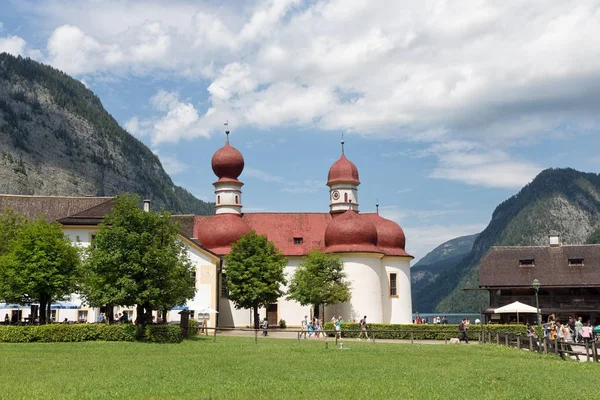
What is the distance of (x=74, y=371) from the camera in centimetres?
2211

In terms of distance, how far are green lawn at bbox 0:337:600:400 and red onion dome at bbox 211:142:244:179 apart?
123 feet

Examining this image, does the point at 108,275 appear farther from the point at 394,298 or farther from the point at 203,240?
the point at 394,298

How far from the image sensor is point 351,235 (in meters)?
61.2

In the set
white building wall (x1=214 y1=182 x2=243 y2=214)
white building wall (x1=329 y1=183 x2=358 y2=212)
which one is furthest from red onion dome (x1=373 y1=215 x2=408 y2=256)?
white building wall (x1=214 y1=182 x2=243 y2=214)

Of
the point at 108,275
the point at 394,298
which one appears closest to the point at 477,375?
the point at 108,275

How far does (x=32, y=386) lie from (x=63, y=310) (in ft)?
130

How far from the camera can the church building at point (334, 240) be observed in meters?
60.4

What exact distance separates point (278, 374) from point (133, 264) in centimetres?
1969

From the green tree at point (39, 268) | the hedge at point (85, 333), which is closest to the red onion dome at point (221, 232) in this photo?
the green tree at point (39, 268)

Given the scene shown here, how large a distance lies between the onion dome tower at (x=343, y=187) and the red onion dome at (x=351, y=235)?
6.38 m

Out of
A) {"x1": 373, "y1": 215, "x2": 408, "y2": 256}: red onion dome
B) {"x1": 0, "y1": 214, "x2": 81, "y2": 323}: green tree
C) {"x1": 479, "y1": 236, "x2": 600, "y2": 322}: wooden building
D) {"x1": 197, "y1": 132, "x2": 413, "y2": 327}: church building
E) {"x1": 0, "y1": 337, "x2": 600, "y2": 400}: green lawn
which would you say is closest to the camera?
{"x1": 0, "y1": 337, "x2": 600, "y2": 400}: green lawn

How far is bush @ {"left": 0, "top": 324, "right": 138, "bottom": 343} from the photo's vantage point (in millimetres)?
35906

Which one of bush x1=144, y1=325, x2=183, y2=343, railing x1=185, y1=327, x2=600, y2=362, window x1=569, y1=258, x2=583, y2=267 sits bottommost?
railing x1=185, y1=327, x2=600, y2=362

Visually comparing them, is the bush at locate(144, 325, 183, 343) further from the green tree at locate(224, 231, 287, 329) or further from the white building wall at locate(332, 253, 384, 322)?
the white building wall at locate(332, 253, 384, 322)
